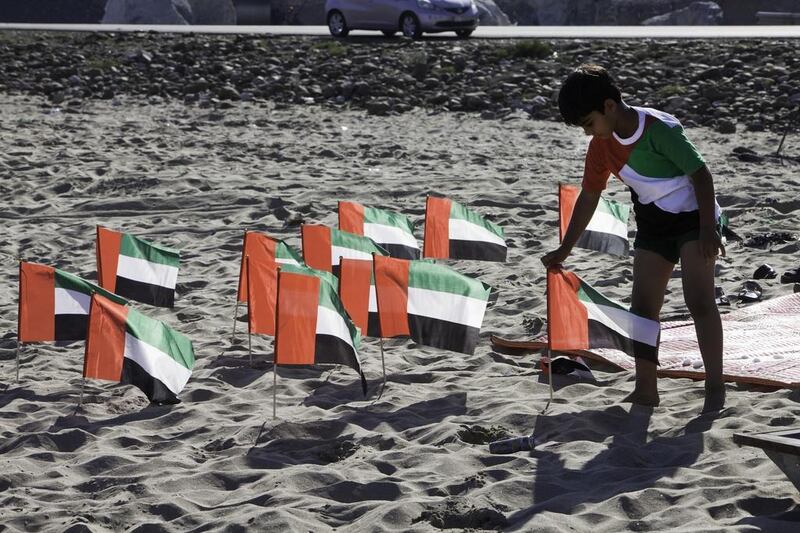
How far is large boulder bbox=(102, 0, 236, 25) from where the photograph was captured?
107 ft

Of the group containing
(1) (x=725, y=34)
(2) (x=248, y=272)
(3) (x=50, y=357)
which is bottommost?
(3) (x=50, y=357)

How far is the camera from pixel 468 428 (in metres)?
5.14

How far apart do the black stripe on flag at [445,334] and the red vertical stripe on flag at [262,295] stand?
0.91m

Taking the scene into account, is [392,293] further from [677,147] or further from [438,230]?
→ [438,230]

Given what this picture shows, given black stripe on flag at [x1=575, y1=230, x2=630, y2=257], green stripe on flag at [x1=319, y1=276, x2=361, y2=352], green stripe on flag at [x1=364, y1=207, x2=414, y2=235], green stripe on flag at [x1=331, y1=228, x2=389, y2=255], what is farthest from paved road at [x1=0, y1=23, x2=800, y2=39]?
green stripe on flag at [x1=319, y1=276, x2=361, y2=352]

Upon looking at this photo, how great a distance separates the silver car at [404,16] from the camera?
2228cm

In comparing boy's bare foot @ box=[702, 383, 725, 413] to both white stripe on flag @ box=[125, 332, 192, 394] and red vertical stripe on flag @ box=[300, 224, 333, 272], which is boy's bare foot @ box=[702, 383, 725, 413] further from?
red vertical stripe on flag @ box=[300, 224, 333, 272]

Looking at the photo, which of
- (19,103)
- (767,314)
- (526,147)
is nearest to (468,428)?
(767,314)

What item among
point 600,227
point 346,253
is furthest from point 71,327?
point 600,227

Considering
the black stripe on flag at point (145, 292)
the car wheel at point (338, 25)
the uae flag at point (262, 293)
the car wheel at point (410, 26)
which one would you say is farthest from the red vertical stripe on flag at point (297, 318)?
the car wheel at point (338, 25)

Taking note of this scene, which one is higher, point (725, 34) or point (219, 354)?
point (725, 34)

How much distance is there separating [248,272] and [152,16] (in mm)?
27778

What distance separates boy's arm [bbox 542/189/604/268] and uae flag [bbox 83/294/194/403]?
5.71 ft

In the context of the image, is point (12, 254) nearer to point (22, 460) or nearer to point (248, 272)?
point (248, 272)
